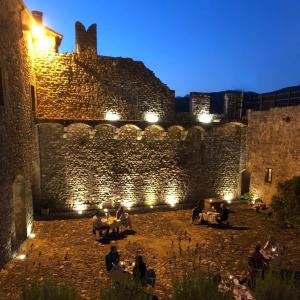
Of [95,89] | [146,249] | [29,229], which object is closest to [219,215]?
[146,249]

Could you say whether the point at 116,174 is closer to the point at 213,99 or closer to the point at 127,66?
the point at 127,66

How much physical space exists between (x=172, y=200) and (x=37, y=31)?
981 cm

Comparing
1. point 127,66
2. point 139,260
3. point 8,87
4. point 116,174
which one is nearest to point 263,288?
point 139,260

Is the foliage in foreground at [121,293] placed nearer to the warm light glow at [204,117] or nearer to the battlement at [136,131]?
the battlement at [136,131]

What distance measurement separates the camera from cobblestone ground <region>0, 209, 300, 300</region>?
7066 millimetres

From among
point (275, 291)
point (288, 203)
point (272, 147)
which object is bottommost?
point (288, 203)

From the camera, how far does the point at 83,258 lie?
8.32 metres

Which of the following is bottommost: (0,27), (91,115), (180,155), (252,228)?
(252,228)

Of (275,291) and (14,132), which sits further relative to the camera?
(14,132)

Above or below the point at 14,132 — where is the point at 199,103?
above

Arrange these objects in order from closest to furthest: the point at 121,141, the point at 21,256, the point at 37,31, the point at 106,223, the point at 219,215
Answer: the point at 21,256
the point at 106,223
the point at 37,31
the point at 219,215
the point at 121,141

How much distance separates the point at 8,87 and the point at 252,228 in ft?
32.8

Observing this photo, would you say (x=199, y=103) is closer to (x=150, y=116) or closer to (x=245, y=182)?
(x=150, y=116)

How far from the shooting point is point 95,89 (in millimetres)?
13602
